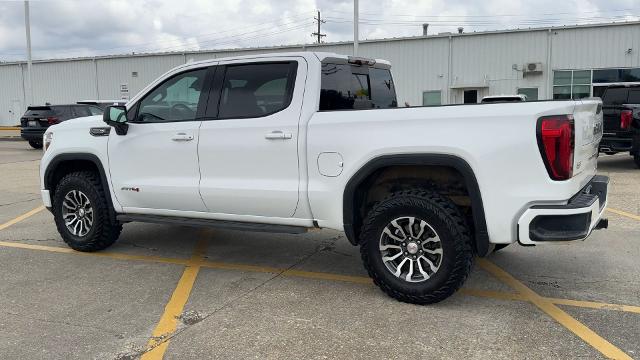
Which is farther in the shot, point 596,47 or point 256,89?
point 596,47

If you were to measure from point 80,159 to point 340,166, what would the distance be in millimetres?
3002

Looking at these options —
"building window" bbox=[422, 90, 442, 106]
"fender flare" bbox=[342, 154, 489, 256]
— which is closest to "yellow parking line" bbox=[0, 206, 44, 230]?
"fender flare" bbox=[342, 154, 489, 256]

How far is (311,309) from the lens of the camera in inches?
169

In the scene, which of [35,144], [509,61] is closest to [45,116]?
[35,144]

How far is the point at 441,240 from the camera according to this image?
411cm

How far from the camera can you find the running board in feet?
15.7

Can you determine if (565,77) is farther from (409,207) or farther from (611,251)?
(409,207)

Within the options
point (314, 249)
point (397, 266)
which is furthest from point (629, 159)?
point (397, 266)

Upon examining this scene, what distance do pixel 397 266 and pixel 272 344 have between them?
121 centimetres

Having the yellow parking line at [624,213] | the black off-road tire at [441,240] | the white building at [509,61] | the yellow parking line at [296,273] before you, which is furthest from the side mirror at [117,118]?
the white building at [509,61]

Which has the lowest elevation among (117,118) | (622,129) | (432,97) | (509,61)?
A: (622,129)

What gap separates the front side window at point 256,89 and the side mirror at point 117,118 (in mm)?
1078

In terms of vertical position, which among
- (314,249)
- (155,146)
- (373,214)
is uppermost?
(155,146)

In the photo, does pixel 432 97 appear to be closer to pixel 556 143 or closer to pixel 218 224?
pixel 218 224
